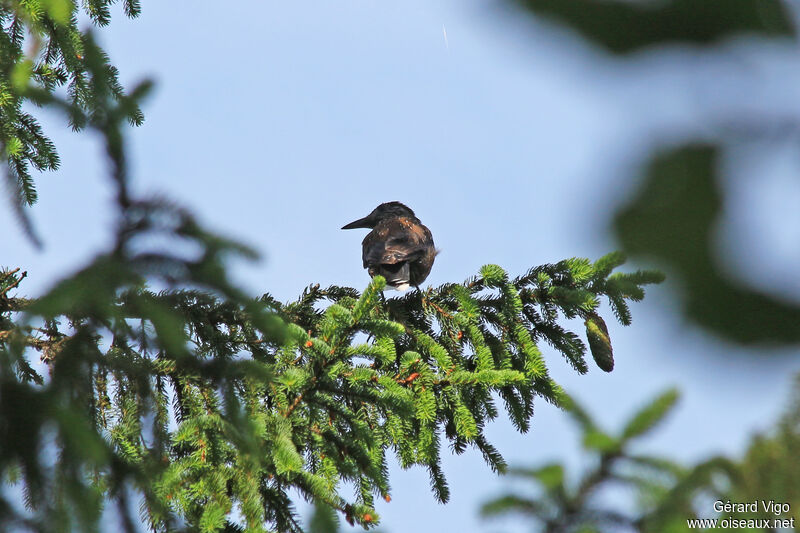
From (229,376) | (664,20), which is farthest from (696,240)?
(229,376)

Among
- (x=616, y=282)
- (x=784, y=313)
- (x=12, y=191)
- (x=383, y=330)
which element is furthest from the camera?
(x=616, y=282)

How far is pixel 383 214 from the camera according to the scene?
314 inches

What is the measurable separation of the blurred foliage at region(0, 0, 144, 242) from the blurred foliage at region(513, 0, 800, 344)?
10.1 feet

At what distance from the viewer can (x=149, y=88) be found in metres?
1.66

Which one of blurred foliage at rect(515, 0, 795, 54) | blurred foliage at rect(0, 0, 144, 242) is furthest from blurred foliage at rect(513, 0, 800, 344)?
blurred foliage at rect(0, 0, 144, 242)

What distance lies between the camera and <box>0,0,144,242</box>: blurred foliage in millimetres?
3609

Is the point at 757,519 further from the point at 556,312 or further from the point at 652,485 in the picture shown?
the point at 556,312

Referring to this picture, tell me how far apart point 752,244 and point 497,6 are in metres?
0.35

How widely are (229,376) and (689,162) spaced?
145cm

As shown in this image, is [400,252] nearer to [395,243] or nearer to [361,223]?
[395,243]

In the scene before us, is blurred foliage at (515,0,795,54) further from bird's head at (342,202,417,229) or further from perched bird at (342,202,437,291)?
bird's head at (342,202,417,229)

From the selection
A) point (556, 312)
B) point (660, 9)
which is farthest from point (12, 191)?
point (660, 9)

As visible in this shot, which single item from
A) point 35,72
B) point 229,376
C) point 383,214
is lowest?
point 229,376

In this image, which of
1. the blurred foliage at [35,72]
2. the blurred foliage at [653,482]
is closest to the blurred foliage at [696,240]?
the blurred foliage at [653,482]
